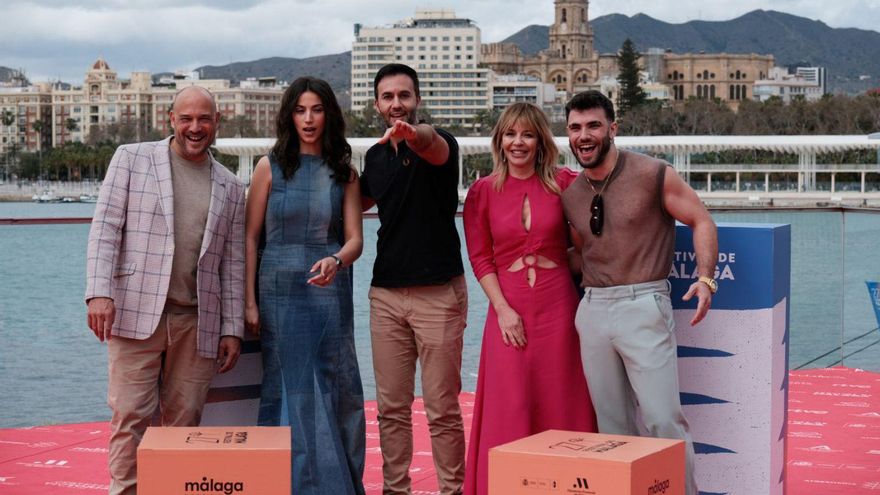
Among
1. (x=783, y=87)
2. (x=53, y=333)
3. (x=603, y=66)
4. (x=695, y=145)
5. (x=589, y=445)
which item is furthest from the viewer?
(x=603, y=66)

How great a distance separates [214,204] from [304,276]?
10.4 inches

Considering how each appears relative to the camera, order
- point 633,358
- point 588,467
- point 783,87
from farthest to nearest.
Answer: point 783,87 < point 633,358 < point 588,467

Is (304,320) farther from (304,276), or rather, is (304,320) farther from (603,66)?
(603,66)

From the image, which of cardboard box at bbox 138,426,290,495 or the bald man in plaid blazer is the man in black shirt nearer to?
the bald man in plaid blazer

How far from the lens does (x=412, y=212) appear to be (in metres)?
3.06

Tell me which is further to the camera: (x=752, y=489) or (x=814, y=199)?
(x=814, y=199)

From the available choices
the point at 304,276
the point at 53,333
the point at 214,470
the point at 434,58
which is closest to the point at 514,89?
the point at 434,58

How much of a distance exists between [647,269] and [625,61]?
77217 mm

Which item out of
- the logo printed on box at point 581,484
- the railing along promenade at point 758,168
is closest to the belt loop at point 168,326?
the logo printed on box at point 581,484

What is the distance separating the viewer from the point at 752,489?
3.06 m

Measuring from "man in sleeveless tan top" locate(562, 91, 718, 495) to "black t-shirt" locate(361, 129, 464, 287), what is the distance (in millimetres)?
349

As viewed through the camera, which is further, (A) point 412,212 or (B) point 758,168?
(B) point 758,168

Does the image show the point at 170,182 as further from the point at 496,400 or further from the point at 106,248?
the point at 496,400

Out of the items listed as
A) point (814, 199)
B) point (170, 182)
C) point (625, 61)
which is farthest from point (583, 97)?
point (625, 61)
